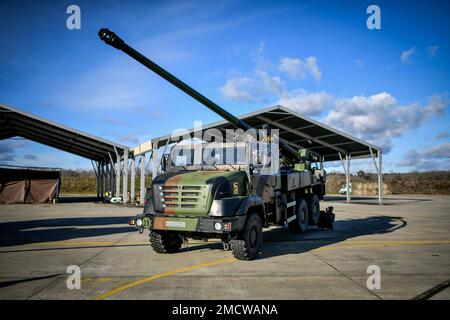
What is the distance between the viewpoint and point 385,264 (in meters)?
6.46

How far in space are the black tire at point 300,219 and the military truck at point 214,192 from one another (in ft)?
5.69

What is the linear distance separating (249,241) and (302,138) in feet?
64.9

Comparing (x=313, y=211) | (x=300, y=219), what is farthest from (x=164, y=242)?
(x=313, y=211)

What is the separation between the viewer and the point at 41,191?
94.7 ft

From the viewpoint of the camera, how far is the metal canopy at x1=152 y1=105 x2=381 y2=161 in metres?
20.3

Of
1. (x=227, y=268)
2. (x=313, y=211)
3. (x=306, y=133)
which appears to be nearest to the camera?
(x=227, y=268)

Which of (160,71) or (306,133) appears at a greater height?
(306,133)

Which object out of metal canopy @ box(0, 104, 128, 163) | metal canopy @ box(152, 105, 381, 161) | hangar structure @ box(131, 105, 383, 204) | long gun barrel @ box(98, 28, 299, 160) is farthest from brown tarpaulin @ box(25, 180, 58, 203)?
long gun barrel @ box(98, 28, 299, 160)

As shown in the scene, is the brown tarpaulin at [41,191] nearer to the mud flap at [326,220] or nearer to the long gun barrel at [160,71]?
the mud flap at [326,220]

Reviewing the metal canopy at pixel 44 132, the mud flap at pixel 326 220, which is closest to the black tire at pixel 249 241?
the mud flap at pixel 326 220

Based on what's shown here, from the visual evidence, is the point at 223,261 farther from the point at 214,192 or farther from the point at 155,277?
the point at 155,277

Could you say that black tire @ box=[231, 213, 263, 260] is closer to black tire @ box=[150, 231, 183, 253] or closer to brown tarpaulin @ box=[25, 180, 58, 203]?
black tire @ box=[150, 231, 183, 253]
